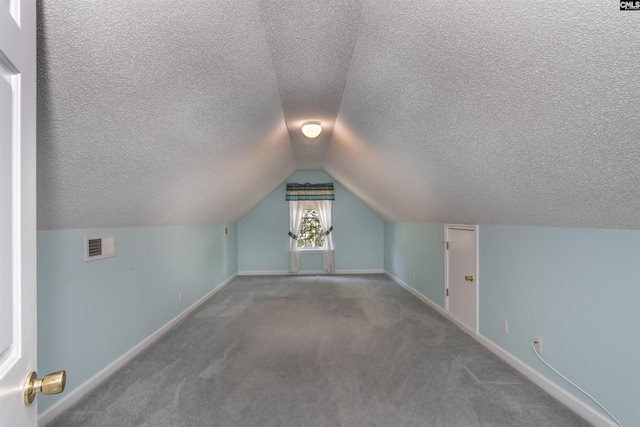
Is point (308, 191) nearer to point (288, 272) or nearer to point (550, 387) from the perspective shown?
point (288, 272)

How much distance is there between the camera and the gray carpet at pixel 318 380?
1.80m

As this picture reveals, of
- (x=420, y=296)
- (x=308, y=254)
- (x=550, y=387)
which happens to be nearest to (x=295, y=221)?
(x=308, y=254)

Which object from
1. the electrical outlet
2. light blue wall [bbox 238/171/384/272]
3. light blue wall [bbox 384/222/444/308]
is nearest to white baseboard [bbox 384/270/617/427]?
the electrical outlet

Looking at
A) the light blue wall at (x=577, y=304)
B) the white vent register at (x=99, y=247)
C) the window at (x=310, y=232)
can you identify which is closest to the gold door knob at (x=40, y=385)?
the white vent register at (x=99, y=247)

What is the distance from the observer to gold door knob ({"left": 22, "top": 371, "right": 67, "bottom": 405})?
2.02 ft

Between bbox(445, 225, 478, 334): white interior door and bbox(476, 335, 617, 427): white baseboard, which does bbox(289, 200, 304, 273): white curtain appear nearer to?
bbox(445, 225, 478, 334): white interior door

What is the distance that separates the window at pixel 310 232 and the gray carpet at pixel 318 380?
3039mm

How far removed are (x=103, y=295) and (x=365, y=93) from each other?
2.46 metres

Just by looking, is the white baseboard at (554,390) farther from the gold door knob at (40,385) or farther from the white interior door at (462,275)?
the gold door knob at (40,385)

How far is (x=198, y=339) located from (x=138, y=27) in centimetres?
276

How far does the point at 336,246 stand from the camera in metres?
6.55

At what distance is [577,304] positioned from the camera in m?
1.86

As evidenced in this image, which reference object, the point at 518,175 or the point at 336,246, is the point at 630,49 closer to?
the point at 518,175

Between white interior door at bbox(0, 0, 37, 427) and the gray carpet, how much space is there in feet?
4.92
